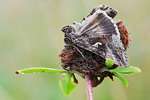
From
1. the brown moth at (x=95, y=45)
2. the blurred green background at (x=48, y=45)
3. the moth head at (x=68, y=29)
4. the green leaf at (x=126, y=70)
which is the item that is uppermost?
the blurred green background at (x=48, y=45)

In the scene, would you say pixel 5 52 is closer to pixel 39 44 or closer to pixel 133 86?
pixel 39 44

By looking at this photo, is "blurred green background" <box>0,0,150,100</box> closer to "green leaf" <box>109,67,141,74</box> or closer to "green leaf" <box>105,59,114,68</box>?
"green leaf" <box>109,67,141,74</box>

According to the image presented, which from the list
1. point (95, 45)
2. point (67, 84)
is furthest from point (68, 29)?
point (67, 84)

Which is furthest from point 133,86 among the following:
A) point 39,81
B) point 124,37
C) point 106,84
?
point 124,37

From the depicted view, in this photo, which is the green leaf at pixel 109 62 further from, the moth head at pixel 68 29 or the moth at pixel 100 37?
the moth head at pixel 68 29

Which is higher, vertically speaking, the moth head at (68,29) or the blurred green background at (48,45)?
the blurred green background at (48,45)

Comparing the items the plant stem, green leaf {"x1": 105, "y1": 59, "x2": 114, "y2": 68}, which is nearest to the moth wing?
green leaf {"x1": 105, "y1": 59, "x2": 114, "y2": 68}

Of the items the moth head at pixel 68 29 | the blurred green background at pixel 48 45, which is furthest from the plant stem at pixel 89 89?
the blurred green background at pixel 48 45
